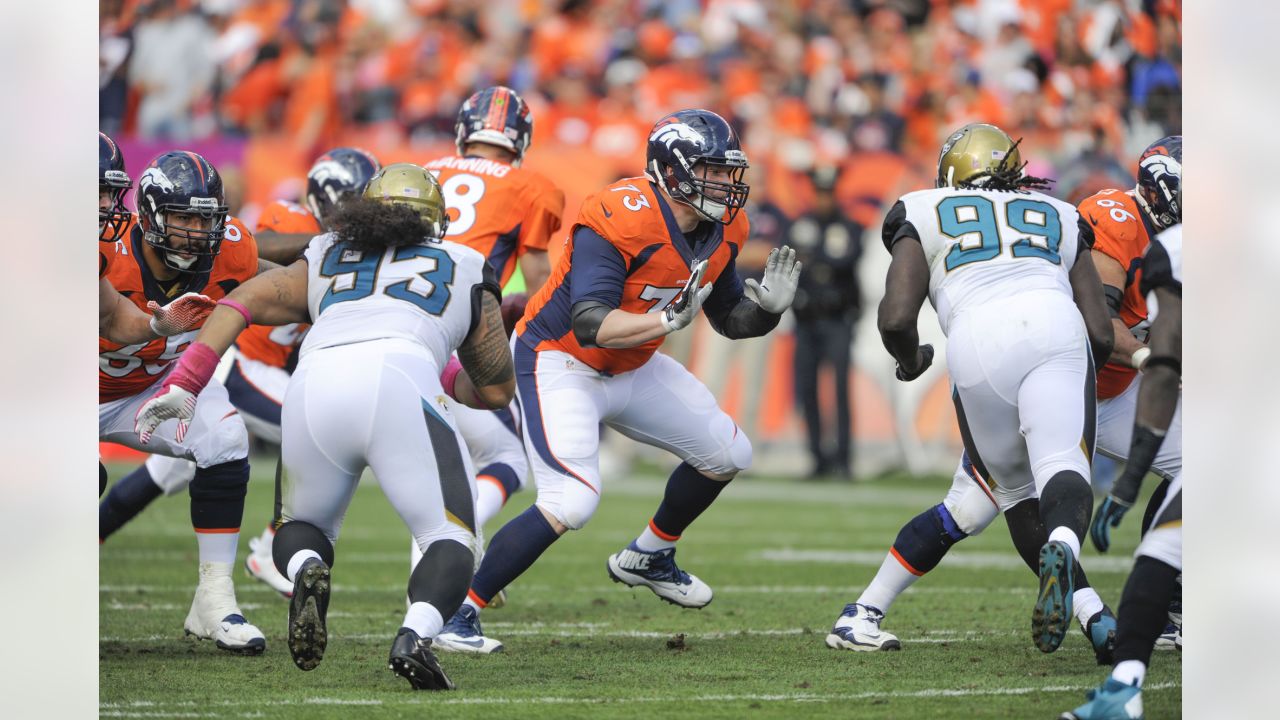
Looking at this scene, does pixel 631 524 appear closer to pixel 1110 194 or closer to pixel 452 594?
pixel 1110 194

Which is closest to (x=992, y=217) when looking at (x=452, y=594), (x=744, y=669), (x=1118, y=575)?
(x=744, y=669)

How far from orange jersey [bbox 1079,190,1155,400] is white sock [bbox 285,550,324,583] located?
2861 millimetres

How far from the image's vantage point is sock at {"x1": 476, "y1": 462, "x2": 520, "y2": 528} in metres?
6.55

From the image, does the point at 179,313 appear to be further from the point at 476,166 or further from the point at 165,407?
the point at 476,166

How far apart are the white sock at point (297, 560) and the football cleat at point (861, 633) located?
183 centimetres

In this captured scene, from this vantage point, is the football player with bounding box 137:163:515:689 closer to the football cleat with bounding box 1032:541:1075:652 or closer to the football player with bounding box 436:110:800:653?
the football player with bounding box 436:110:800:653

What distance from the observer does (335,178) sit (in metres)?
7.15

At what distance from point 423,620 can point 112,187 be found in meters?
1.99

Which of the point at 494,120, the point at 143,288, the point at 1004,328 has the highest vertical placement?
the point at 494,120

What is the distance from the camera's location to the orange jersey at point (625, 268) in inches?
212

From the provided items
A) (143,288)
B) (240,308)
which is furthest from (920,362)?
(143,288)

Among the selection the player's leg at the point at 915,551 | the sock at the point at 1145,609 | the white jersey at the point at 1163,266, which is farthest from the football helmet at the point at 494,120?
the sock at the point at 1145,609

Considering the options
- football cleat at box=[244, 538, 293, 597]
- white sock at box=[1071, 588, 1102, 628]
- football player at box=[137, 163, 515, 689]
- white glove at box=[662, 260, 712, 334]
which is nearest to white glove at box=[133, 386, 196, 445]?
football player at box=[137, 163, 515, 689]

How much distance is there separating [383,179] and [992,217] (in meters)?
1.93
